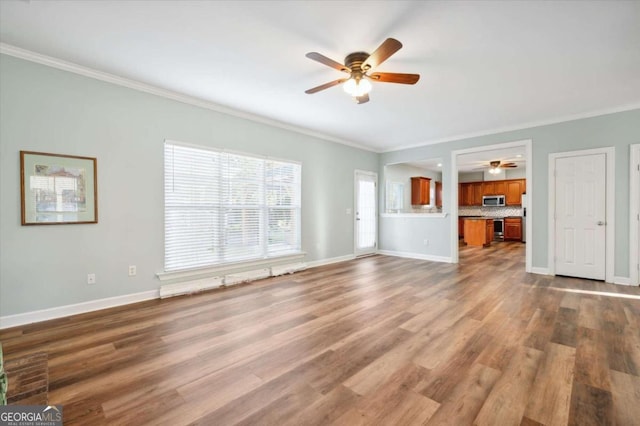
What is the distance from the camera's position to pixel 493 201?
9.96 meters

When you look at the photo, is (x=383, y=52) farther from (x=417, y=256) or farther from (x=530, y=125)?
(x=417, y=256)

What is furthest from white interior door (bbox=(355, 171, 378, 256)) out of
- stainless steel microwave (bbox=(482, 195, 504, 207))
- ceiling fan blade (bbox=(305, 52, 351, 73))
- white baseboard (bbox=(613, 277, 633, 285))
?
stainless steel microwave (bbox=(482, 195, 504, 207))

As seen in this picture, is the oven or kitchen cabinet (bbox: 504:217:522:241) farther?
the oven

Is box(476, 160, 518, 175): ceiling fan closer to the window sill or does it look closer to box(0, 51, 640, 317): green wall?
box(0, 51, 640, 317): green wall

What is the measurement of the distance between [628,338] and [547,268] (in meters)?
2.76

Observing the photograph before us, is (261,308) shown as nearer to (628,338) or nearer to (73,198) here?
(73,198)

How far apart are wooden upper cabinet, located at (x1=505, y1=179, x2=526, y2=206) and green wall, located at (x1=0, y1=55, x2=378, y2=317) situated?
975cm

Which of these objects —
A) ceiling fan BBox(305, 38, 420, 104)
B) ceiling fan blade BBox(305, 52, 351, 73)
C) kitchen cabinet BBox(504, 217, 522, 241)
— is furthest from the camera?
kitchen cabinet BBox(504, 217, 522, 241)

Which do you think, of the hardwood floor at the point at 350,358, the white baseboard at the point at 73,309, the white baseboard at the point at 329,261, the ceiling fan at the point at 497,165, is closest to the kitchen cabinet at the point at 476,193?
the ceiling fan at the point at 497,165

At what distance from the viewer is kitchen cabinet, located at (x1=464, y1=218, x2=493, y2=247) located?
8.64 metres

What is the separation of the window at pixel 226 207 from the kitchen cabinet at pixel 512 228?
8.44 m

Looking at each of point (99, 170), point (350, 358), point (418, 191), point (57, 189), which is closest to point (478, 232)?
point (418, 191)

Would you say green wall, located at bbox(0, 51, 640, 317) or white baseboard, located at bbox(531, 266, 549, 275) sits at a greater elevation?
green wall, located at bbox(0, 51, 640, 317)

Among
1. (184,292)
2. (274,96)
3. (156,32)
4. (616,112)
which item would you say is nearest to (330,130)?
(274,96)
